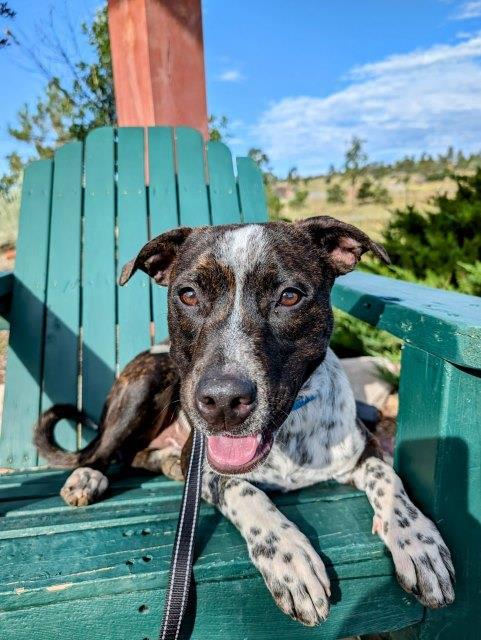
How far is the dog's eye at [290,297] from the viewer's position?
6.36ft

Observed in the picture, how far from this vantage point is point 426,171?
29703mm

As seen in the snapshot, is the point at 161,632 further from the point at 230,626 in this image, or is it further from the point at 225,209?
the point at 225,209

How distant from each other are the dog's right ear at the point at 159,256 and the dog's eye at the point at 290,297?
1.95ft

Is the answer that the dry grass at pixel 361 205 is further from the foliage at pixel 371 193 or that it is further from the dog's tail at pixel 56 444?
the dog's tail at pixel 56 444

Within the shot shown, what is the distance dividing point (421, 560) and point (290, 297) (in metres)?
0.94

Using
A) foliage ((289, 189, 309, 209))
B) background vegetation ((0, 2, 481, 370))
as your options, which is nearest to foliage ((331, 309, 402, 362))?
background vegetation ((0, 2, 481, 370))

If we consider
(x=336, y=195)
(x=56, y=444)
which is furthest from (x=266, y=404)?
(x=336, y=195)

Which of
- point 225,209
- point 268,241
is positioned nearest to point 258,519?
point 268,241

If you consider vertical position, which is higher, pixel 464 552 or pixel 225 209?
pixel 225 209

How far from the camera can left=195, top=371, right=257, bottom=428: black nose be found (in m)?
1.59

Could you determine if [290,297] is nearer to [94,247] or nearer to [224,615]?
[224,615]

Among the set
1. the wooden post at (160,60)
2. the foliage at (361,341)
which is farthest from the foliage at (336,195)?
the wooden post at (160,60)

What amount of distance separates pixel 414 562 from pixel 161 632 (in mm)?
716

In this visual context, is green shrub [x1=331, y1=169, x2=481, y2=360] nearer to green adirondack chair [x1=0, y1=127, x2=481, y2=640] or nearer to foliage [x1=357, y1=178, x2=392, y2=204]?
green adirondack chair [x1=0, y1=127, x2=481, y2=640]
